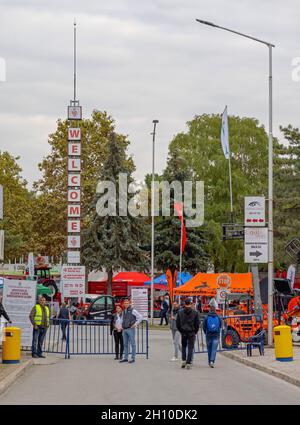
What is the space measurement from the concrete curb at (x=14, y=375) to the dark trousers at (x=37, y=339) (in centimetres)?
121

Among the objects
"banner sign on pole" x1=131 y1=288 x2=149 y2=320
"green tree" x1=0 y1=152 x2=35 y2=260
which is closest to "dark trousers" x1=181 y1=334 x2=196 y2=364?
"banner sign on pole" x1=131 y1=288 x2=149 y2=320

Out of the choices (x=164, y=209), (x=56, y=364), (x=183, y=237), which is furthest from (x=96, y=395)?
(x=164, y=209)

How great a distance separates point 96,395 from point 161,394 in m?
1.18

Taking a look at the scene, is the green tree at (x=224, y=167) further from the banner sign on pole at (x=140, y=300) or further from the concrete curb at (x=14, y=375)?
the concrete curb at (x=14, y=375)

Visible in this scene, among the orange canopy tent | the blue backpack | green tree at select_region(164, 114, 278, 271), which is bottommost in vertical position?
the blue backpack

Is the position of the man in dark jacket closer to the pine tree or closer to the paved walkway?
the paved walkway

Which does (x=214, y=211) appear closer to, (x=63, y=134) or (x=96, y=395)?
(x=63, y=134)

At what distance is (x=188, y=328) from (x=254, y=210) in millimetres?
7484

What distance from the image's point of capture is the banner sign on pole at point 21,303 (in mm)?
27172

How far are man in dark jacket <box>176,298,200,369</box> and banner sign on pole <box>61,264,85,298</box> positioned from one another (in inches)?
894

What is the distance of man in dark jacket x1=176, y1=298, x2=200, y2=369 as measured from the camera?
2369 centimetres

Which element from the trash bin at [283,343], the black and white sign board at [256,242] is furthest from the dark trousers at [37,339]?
the black and white sign board at [256,242]

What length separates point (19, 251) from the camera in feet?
269
